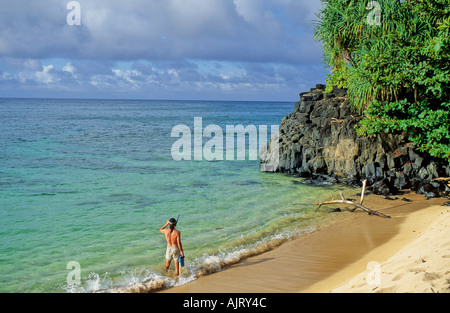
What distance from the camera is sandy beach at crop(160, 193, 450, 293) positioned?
21.0 ft

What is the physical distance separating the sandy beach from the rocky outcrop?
3.69m

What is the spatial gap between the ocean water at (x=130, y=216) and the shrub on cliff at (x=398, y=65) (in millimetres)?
3904

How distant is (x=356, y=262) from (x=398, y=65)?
9.83 meters

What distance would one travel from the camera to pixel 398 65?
15211 millimetres

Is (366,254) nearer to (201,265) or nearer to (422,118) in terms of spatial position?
(201,265)

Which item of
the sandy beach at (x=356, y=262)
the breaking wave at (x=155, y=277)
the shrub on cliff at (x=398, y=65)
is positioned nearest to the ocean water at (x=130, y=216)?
the breaking wave at (x=155, y=277)

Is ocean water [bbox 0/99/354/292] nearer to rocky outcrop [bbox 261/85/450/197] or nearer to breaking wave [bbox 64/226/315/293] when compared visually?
breaking wave [bbox 64/226/315/293]

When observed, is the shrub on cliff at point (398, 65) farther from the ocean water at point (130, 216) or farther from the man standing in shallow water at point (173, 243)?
the man standing in shallow water at point (173, 243)

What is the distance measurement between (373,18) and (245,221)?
11944 millimetres

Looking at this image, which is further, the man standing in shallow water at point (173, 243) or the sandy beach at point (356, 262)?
the man standing in shallow water at point (173, 243)

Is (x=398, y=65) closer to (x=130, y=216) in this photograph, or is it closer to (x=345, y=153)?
(x=345, y=153)

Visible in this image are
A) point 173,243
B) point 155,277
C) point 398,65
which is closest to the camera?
point 173,243

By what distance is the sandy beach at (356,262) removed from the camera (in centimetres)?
640

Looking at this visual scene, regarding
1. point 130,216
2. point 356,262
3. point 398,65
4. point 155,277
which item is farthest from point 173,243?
point 398,65
